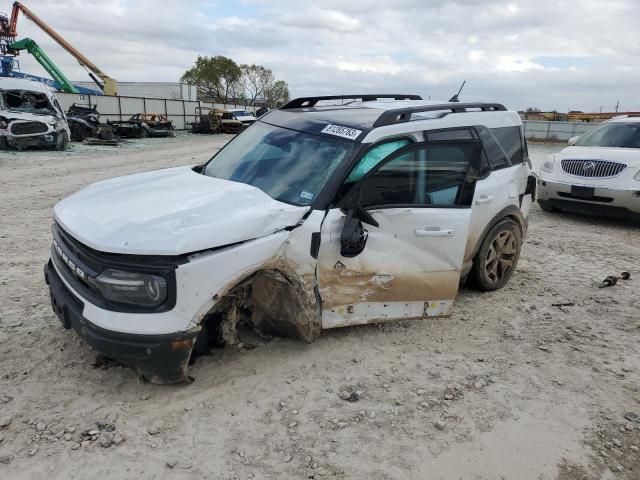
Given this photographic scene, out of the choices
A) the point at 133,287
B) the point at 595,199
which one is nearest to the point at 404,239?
the point at 133,287

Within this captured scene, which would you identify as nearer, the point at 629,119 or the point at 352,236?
the point at 352,236

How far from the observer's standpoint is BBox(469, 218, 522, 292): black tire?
4711 millimetres

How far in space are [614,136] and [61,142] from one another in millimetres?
17352

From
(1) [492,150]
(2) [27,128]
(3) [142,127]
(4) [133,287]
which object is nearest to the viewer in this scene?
(4) [133,287]

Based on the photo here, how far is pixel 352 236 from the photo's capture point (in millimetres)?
3221

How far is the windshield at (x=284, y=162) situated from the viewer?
345 centimetres

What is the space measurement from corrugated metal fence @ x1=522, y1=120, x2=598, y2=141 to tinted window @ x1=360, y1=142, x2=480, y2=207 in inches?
1199

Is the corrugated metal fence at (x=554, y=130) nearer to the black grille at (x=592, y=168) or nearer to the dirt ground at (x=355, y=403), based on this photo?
the black grille at (x=592, y=168)

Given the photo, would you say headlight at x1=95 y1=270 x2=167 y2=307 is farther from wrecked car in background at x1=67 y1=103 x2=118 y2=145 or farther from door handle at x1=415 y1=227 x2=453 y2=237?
wrecked car in background at x1=67 y1=103 x2=118 y2=145

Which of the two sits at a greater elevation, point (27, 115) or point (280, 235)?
point (27, 115)

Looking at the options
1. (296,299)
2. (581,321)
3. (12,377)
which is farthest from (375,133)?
(12,377)

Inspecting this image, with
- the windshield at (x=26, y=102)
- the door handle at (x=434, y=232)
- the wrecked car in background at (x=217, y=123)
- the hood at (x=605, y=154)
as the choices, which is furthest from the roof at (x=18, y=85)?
the door handle at (x=434, y=232)

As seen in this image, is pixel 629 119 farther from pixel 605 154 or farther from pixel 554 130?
pixel 554 130

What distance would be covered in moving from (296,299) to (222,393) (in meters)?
0.76
